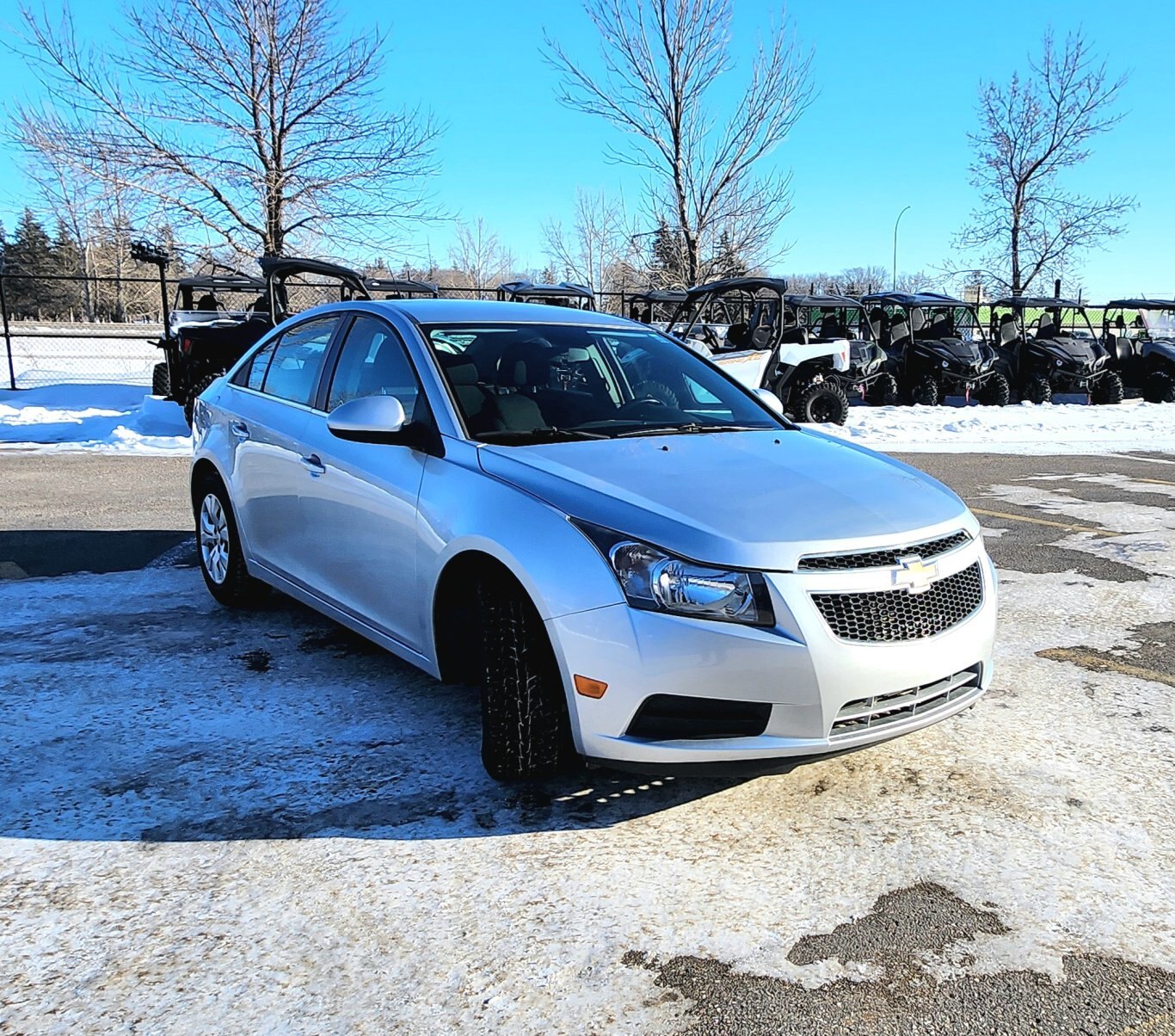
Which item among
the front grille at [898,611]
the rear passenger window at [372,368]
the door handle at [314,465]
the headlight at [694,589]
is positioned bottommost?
the front grille at [898,611]

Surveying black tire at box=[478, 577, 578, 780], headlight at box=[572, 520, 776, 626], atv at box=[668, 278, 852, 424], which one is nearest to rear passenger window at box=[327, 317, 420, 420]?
black tire at box=[478, 577, 578, 780]

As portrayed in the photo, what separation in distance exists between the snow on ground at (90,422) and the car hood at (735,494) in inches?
374

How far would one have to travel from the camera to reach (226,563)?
501 cm

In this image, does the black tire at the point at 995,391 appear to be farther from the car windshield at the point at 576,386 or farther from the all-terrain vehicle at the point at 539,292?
the car windshield at the point at 576,386

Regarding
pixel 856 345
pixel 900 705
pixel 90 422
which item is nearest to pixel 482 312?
pixel 900 705

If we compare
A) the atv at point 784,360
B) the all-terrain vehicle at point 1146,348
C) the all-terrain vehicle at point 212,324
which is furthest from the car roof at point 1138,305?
the all-terrain vehicle at point 212,324

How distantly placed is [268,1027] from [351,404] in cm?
208

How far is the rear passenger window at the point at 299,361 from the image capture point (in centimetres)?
447

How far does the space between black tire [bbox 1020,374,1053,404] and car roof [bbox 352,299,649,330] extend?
15.8 m

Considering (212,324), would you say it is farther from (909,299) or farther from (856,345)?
(909,299)

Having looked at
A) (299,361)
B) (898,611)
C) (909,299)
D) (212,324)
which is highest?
(909,299)

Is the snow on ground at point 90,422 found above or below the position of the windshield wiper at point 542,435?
below

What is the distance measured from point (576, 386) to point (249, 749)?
71.1 inches

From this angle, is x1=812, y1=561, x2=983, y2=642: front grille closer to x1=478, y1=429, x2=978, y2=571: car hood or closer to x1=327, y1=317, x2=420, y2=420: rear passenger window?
x1=478, y1=429, x2=978, y2=571: car hood
